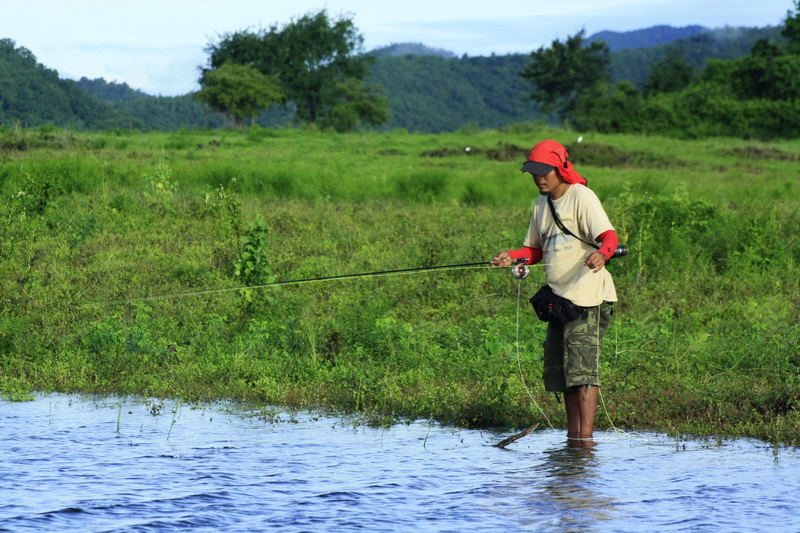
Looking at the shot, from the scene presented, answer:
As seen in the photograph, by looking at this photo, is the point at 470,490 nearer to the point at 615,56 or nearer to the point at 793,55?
the point at 793,55

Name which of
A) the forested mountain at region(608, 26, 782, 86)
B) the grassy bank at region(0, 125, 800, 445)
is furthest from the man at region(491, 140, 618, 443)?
the forested mountain at region(608, 26, 782, 86)

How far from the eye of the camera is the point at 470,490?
514 centimetres

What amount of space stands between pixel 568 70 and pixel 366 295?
5100 cm

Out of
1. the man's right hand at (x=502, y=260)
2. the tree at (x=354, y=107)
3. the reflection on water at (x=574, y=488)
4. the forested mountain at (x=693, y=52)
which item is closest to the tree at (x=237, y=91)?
the tree at (x=354, y=107)

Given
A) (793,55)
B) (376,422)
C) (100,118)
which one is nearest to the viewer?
(376,422)

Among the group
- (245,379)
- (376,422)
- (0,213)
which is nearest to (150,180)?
(0,213)

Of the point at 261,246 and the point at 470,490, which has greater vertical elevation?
the point at 261,246

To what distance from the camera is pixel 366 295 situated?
1054cm

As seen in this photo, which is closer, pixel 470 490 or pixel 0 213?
pixel 470 490

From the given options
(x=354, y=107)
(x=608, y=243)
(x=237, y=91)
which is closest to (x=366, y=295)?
(x=608, y=243)

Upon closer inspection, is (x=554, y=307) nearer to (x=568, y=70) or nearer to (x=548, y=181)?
(x=548, y=181)

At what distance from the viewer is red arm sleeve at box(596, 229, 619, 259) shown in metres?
5.39

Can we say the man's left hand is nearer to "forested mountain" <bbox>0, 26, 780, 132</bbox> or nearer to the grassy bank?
the grassy bank

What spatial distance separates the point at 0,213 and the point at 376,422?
8327 mm
